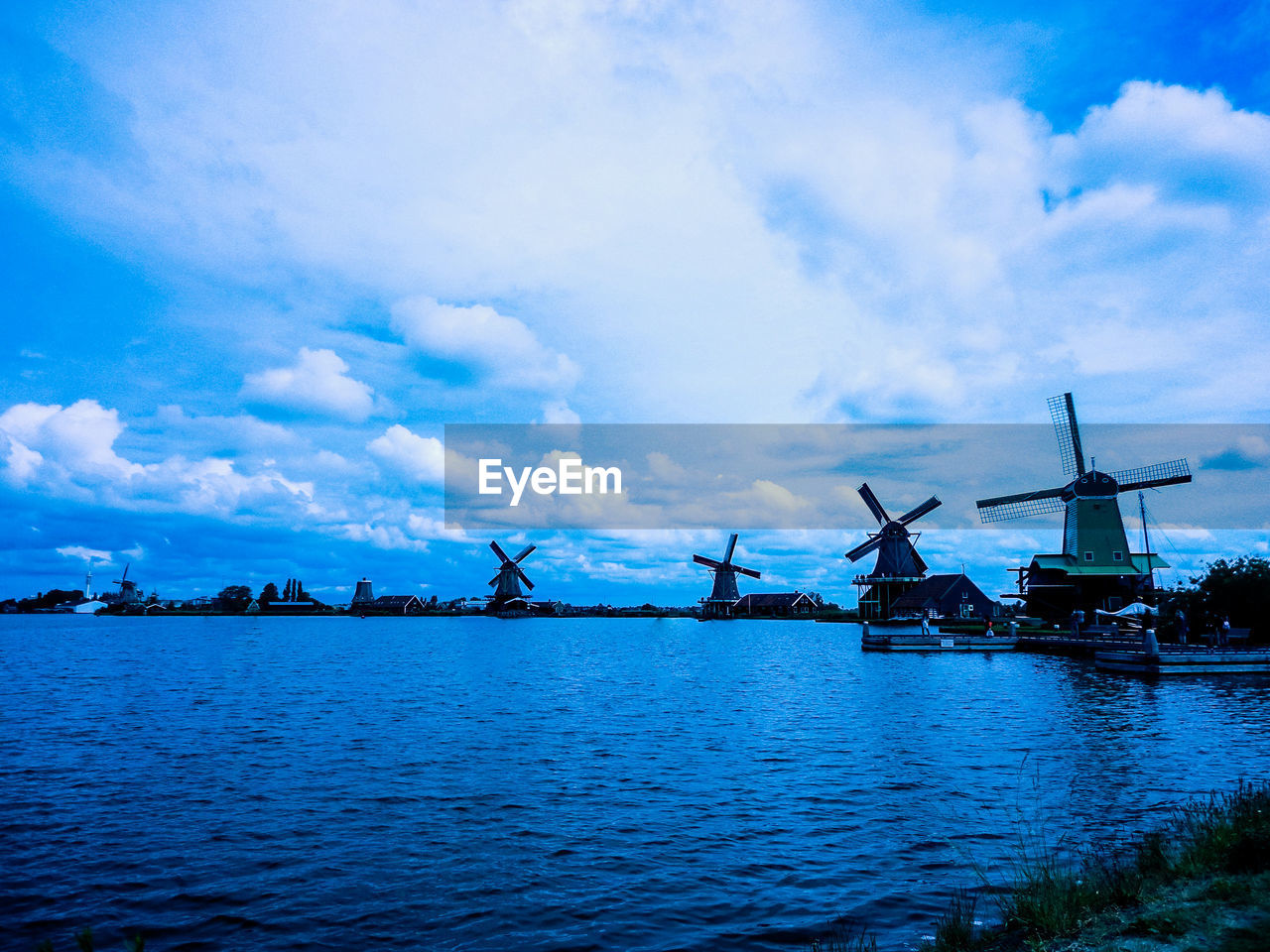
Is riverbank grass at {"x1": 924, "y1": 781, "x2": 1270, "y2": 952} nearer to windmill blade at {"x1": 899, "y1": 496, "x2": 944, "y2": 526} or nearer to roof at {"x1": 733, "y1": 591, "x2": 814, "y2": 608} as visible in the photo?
windmill blade at {"x1": 899, "y1": 496, "x2": 944, "y2": 526}

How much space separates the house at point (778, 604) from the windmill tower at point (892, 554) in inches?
2133

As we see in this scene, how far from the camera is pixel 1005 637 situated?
6203cm

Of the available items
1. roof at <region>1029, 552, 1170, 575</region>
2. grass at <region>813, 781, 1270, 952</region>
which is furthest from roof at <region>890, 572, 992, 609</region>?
grass at <region>813, 781, 1270, 952</region>

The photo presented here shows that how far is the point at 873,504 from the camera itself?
99062 millimetres

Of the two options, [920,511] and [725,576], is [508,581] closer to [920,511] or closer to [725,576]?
[725,576]

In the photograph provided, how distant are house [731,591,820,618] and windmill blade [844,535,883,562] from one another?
55.0 meters

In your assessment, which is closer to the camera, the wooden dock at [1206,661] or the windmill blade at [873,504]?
the wooden dock at [1206,661]

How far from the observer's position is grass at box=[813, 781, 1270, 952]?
7.96m

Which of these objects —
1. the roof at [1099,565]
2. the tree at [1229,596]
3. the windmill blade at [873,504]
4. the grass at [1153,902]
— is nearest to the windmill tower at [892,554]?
the windmill blade at [873,504]

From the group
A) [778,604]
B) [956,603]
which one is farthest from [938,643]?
[778,604]

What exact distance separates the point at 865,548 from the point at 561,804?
86732mm

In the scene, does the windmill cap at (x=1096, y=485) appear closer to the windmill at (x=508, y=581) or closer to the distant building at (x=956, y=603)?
the distant building at (x=956, y=603)

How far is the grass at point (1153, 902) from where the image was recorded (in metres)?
7.96

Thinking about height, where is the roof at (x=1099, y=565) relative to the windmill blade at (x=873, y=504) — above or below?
below
